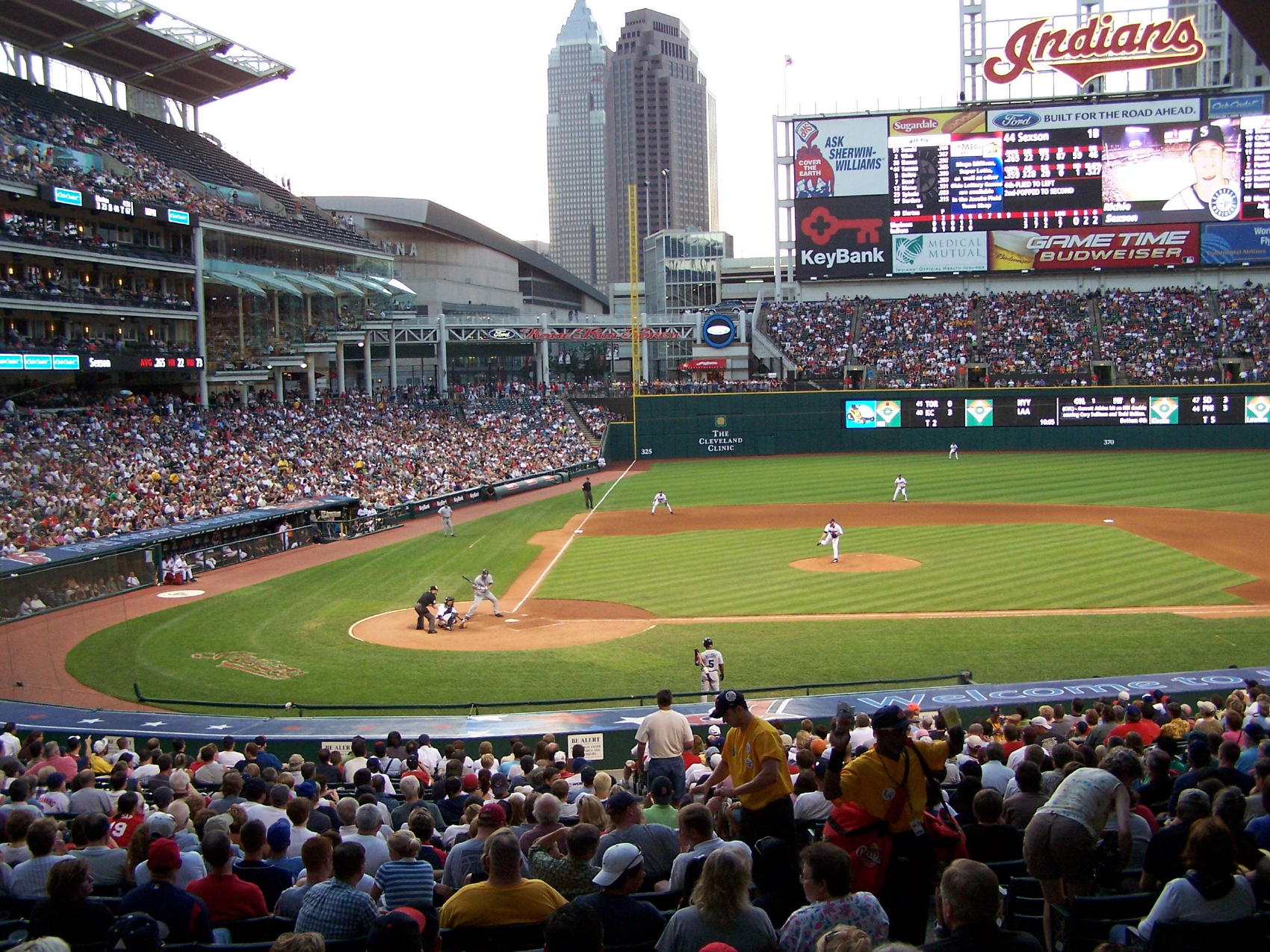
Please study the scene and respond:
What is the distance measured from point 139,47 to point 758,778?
56755 mm

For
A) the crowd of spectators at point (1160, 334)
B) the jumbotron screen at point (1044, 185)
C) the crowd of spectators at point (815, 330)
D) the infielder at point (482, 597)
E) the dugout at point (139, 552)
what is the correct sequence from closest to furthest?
the infielder at point (482, 597) → the dugout at point (139, 552) → the crowd of spectators at point (1160, 334) → the jumbotron screen at point (1044, 185) → the crowd of spectators at point (815, 330)

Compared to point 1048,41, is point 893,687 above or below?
below

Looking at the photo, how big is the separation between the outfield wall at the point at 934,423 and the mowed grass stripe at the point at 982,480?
4.59ft

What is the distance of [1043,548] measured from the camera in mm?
32125

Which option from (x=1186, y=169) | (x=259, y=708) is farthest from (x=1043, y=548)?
(x=1186, y=169)

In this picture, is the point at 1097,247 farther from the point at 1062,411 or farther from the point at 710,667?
the point at 710,667

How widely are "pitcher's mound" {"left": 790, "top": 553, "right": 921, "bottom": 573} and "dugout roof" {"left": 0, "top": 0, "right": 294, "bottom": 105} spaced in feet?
130

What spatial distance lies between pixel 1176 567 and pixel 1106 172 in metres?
43.7

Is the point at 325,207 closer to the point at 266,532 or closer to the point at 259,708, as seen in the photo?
the point at 266,532

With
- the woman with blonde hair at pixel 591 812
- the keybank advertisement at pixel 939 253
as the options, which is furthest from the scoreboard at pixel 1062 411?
the woman with blonde hair at pixel 591 812

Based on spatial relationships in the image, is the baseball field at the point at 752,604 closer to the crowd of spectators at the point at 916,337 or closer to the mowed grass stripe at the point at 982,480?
the mowed grass stripe at the point at 982,480

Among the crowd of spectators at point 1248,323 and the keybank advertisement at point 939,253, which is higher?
the keybank advertisement at point 939,253

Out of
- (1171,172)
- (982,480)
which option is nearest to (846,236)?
(1171,172)

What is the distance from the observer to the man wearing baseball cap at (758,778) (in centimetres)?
678
